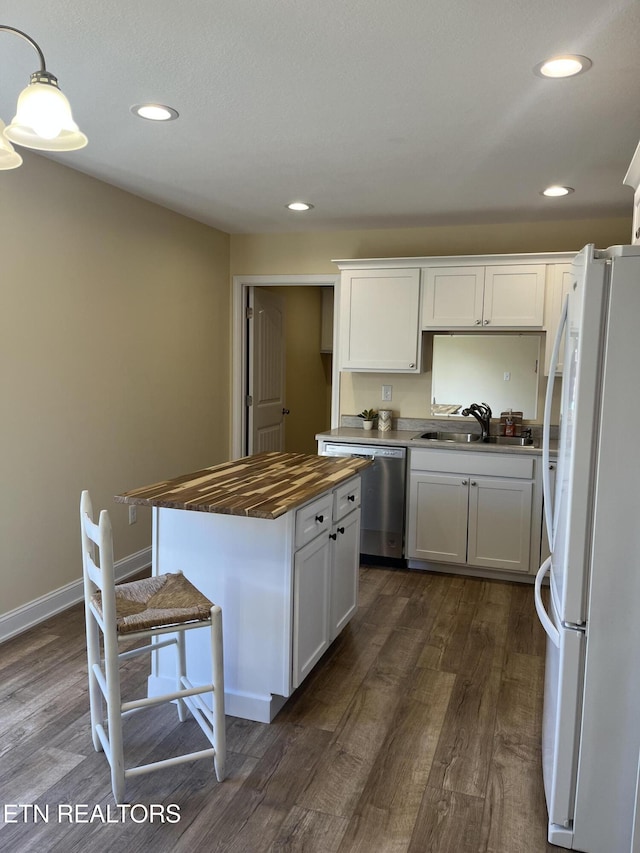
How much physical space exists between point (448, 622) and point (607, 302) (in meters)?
2.30

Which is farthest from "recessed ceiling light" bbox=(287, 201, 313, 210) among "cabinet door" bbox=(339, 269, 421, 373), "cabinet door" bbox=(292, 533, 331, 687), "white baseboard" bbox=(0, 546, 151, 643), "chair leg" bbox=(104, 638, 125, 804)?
"chair leg" bbox=(104, 638, 125, 804)

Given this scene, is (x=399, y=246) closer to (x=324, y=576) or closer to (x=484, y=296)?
(x=484, y=296)

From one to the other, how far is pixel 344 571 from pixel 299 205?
8.04 ft

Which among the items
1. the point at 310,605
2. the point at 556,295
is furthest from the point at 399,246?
the point at 310,605

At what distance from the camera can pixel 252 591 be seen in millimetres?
2506

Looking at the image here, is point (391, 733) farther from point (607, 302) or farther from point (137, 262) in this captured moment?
point (137, 262)

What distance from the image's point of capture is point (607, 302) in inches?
68.5

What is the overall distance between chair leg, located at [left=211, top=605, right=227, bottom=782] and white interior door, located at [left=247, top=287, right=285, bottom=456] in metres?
3.46

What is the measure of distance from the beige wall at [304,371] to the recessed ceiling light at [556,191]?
329 cm

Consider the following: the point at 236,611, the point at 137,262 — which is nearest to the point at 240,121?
the point at 137,262

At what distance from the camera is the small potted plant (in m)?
4.84

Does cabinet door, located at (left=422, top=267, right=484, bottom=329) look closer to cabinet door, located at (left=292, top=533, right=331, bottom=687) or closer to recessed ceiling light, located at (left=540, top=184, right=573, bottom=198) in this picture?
recessed ceiling light, located at (left=540, top=184, right=573, bottom=198)

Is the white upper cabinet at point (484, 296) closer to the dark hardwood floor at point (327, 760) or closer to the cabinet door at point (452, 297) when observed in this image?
the cabinet door at point (452, 297)

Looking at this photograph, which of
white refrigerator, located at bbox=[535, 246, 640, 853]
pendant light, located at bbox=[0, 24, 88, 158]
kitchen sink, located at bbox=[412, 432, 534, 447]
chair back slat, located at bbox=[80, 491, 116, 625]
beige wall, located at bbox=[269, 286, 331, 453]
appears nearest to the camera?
pendant light, located at bbox=[0, 24, 88, 158]
